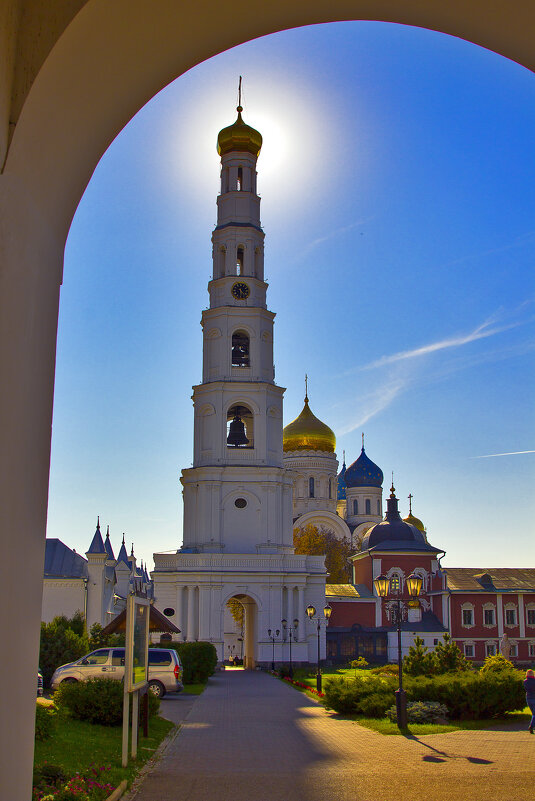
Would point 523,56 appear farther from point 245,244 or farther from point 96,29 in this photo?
point 245,244

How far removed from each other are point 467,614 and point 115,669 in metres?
37.0

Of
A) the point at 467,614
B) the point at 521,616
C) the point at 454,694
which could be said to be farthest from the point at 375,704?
the point at 521,616

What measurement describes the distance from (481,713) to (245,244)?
34151 millimetres

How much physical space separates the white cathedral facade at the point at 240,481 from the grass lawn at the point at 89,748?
90.9 feet

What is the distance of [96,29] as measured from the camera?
4359 mm

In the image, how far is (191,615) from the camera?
43.0 meters

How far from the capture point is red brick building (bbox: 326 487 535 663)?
5194cm

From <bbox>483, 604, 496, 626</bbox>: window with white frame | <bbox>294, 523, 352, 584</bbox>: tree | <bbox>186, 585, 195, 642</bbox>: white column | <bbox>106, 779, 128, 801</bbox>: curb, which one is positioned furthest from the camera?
<bbox>294, 523, 352, 584</bbox>: tree

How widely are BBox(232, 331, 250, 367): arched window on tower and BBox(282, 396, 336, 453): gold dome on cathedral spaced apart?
27447 millimetres

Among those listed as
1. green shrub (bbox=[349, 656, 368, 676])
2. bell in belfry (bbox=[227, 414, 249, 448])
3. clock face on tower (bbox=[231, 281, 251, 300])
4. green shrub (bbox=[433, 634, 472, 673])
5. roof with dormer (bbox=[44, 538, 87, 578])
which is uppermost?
clock face on tower (bbox=[231, 281, 251, 300])

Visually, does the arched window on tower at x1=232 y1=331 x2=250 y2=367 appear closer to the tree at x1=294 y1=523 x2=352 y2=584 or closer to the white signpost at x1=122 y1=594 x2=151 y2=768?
the tree at x1=294 y1=523 x2=352 y2=584

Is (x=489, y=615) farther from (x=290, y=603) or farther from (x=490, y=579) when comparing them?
(x=290, y=603)

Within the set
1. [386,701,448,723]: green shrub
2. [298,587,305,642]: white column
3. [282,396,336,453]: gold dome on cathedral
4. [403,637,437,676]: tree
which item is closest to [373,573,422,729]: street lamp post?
[386,701,448,723]: green shrub

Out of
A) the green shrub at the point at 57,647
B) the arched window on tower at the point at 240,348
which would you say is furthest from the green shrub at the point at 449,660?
the arched window on tower at the point at 240,348
